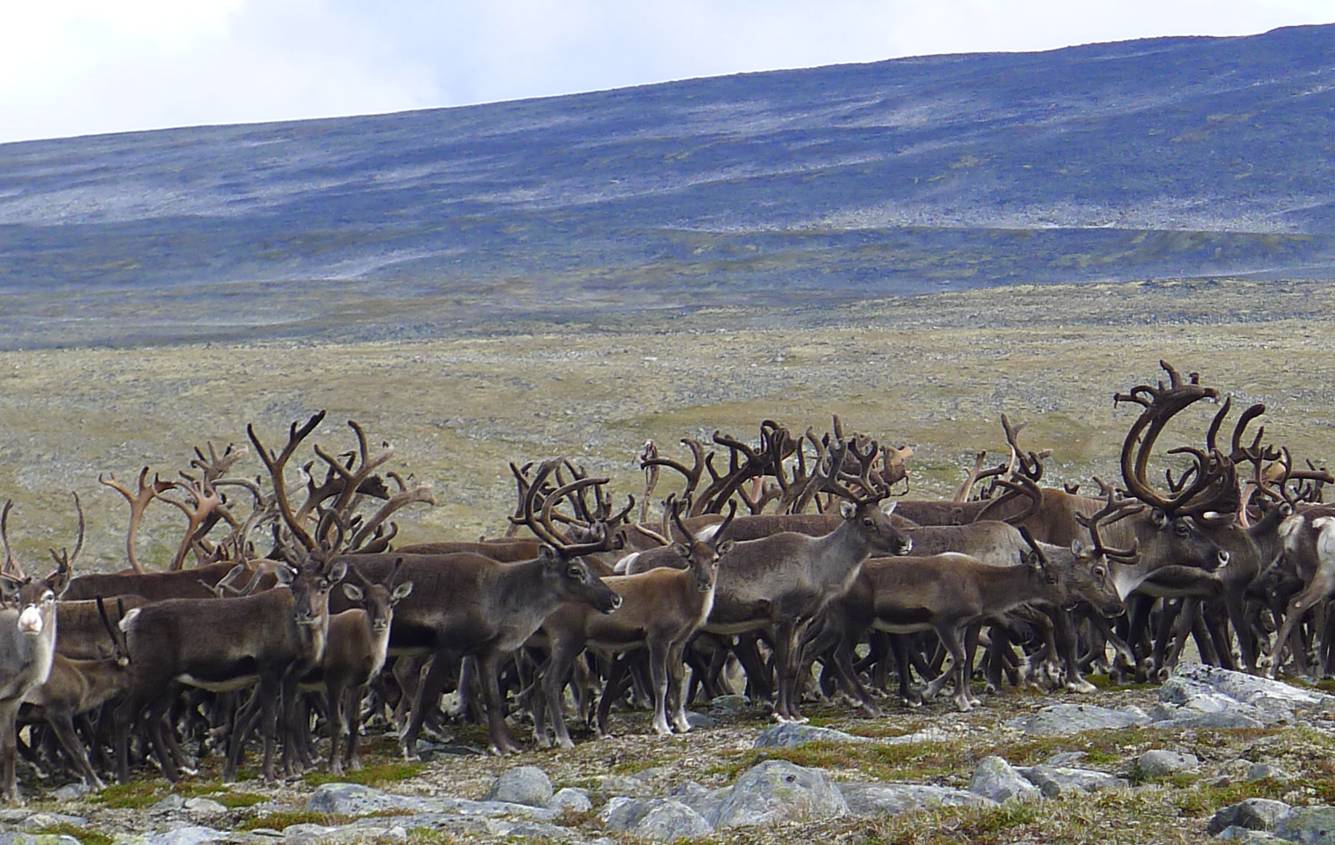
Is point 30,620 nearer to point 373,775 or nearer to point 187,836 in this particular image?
point 373,775

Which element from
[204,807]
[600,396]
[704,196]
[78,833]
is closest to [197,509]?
[204,807]

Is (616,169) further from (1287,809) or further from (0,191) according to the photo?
(1287,809)

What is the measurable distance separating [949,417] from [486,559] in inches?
807

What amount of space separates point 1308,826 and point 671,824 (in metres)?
2.94

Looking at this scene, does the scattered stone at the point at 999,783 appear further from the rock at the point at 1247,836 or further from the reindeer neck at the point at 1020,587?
the reindeer neck at the point at 1020,587

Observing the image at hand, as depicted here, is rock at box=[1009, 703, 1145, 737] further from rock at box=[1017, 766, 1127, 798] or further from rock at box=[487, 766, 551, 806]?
rock at box=[487, 766, 551, 806]

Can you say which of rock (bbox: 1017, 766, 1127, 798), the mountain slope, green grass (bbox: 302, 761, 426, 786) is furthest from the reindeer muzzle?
the mountain slope

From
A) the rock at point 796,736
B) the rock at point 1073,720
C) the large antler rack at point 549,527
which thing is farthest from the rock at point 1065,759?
the large antler rack at point 549,527

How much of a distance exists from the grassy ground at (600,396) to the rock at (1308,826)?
744 inches

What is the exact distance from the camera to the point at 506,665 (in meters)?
15.0

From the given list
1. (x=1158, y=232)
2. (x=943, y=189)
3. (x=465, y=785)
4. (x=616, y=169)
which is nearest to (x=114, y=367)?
(x=465, y=785)

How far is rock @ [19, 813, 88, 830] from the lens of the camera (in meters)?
10.00

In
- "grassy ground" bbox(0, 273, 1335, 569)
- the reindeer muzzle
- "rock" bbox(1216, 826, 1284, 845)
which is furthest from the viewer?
"grassy ground" bbox(0, 273, 1335, 569)

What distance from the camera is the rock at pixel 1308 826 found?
24.8 feet
